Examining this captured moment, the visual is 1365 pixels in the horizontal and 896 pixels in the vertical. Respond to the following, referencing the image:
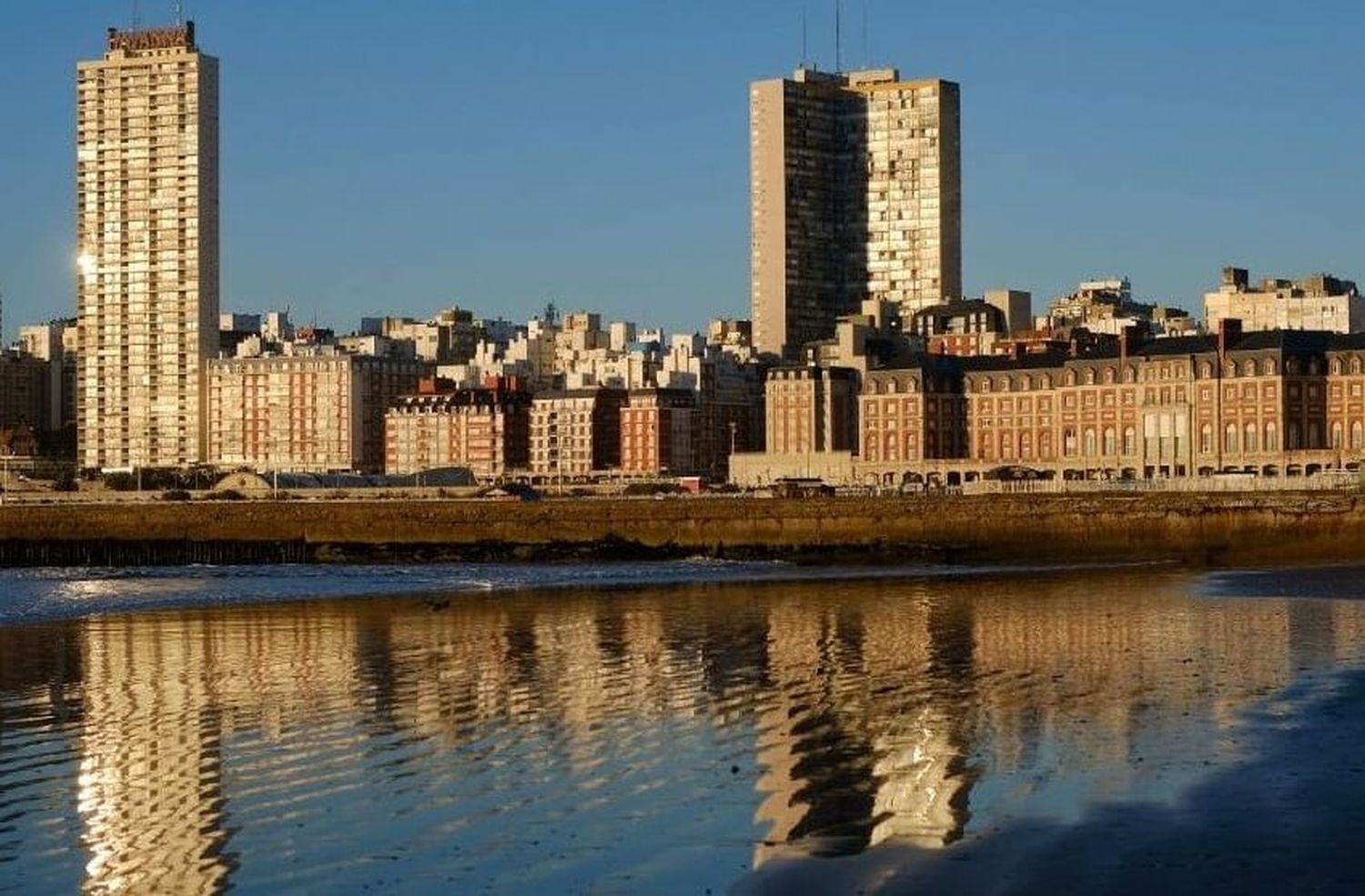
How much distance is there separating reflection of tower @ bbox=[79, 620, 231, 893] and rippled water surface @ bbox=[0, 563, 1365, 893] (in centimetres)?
6

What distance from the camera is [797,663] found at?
3575cm

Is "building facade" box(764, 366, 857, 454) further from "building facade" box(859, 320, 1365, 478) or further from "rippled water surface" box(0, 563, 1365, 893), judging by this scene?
"rippled water surface" box(0, 563, 1365, 893)

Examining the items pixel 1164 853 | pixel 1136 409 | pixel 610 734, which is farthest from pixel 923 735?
pixel 1136 409

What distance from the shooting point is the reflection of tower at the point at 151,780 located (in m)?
19.8

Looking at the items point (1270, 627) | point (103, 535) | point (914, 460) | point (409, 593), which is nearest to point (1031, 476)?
point (914, 460)

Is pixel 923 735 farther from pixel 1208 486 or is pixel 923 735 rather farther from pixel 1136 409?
pixel 1136 409

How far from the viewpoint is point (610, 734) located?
90.2 ft

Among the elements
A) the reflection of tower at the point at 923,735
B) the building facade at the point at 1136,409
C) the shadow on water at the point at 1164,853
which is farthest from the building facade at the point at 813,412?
the shadow on water at the point at 1164,853

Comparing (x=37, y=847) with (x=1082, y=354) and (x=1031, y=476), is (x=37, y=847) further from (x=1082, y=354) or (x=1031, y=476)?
(x=1082, y=354)

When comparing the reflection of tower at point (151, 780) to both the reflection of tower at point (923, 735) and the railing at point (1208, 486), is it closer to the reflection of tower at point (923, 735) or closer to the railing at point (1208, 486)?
the reflection of tower at point (923, 735)

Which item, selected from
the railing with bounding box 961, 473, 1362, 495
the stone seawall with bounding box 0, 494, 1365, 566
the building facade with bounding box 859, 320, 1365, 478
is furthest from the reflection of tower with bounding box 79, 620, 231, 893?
the building facade with bounding box 859, 320, 1365, 478

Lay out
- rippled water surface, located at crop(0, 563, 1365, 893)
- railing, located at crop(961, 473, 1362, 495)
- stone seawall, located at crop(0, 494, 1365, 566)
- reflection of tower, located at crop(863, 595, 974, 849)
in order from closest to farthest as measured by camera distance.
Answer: rippled water surface, located at crop(0, 563, 1365, 893) < reflection of tower, located at crop(863, 595, 974, 849) < stone seawall, located at crop(0, 494, 1365, 566) < railing, located at crop(961, 473, 1362, 495)

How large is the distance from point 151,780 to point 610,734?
229 inches

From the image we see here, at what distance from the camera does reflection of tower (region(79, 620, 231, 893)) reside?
64.8 ft
